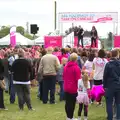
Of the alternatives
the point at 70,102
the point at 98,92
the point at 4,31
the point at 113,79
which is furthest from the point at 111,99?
the point at 4,31

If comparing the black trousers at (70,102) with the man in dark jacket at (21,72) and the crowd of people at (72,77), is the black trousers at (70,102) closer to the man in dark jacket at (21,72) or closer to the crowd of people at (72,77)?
the crowd of people at (72,77)

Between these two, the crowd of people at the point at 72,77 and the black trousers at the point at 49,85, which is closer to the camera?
the crowd of people at the point at 72,77

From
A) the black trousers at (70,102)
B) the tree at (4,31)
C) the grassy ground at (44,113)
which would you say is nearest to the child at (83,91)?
the black trousers at (70,102)

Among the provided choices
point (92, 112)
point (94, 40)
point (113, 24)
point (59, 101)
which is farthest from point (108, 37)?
point (92, 112)

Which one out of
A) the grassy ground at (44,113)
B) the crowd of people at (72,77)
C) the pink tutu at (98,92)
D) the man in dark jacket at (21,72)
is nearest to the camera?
the crowd of people at (72,77)

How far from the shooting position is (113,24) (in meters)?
33.7

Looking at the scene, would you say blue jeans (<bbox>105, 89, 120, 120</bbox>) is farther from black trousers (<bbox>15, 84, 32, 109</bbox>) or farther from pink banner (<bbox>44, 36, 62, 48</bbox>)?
pink banner (<bbox>44, 36, 62, 48</bbox>)

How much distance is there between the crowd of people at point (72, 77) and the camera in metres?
9.83

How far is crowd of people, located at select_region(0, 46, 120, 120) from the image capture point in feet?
32.2

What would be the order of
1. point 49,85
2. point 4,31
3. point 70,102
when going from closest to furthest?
point 70,102
point 49,85
point 4,31

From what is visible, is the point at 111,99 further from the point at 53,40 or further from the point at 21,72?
the point at 53,40

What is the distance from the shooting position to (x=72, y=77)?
10188 mm

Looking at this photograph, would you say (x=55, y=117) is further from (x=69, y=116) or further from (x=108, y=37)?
(x=108, y=37)

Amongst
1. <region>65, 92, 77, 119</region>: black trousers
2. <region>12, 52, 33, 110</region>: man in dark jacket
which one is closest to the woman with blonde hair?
<region>65, 92, 77, 119</region>: black trousers
